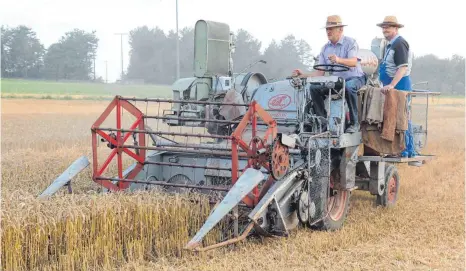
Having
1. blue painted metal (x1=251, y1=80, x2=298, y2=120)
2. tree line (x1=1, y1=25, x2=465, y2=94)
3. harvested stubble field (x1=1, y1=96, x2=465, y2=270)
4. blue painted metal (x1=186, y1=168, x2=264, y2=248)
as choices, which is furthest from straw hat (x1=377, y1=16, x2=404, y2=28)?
tree line (x1=1, y1=25, x2=465, y2=94)

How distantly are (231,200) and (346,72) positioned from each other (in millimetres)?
2682

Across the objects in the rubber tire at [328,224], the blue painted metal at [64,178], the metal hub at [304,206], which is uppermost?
the blue painted metal at [64,178]

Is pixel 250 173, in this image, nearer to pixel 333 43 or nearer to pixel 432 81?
pixel 333 43

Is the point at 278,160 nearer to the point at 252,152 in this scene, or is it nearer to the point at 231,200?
the point at 252,152

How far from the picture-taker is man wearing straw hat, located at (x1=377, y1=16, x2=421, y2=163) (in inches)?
308

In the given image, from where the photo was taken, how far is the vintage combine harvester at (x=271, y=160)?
20.6 ft

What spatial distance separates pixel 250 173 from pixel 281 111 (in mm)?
2172

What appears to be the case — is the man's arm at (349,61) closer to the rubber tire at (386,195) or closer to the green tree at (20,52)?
the rubber tire at (386,195)

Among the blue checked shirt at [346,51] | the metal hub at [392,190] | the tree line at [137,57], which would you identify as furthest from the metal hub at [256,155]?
the tree line at [137,57]

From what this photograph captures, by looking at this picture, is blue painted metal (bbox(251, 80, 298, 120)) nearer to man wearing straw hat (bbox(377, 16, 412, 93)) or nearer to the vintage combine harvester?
the vintage combine harvester

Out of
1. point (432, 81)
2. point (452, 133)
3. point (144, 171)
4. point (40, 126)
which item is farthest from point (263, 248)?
point (432, 81)

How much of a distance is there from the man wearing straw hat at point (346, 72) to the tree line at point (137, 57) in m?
31.6

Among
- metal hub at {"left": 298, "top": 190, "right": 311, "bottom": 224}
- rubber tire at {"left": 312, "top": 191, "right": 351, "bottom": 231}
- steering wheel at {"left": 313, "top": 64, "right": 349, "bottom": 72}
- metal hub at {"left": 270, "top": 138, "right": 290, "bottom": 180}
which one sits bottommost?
rubber tire at {"left": 312, "top": 191, "right": 351, "bottom": 231}

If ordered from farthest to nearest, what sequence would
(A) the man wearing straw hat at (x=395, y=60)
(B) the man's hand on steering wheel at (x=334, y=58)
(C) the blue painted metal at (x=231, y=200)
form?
→ (A) the man wearing straw hat at (x=395, y=60)
(B) the man's hand on steering wheel at (x=334, y=58)
(C) the blue painted metal at (x=231, y=200)
